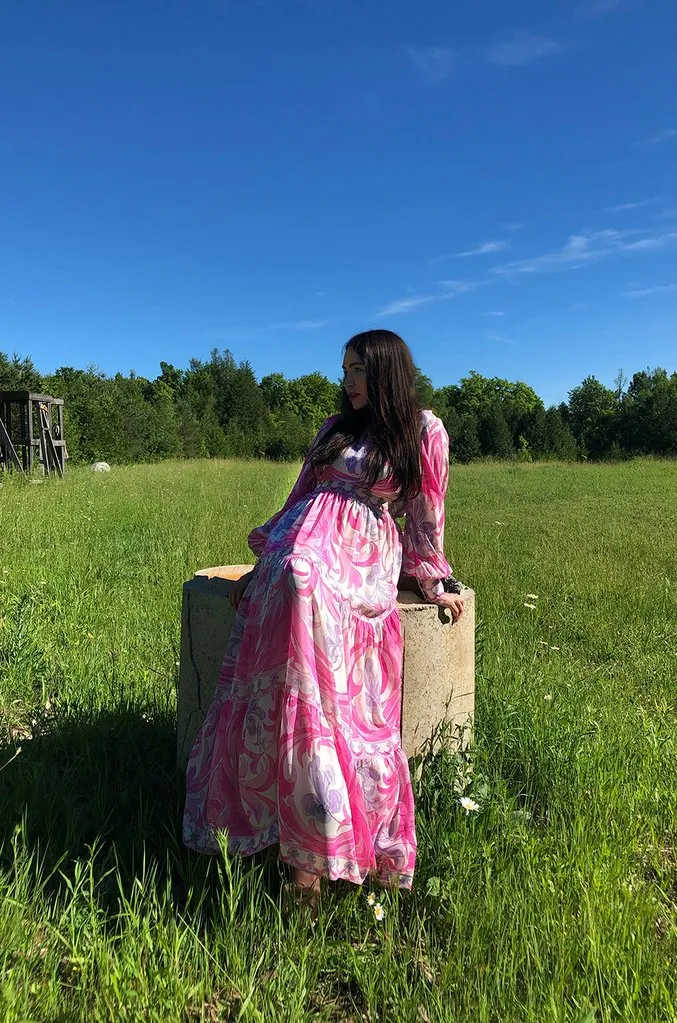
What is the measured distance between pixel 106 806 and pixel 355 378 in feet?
5.64

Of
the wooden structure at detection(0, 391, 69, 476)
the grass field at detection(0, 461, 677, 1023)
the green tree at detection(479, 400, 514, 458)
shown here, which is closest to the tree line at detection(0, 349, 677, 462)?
the green tree at detection(479, 400, 514, 458)

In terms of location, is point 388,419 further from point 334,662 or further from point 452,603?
point 334,662

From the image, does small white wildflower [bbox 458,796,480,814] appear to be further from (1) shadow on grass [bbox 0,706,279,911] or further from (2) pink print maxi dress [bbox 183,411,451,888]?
(1) shadow on grass [bbox 0,706,279,911]

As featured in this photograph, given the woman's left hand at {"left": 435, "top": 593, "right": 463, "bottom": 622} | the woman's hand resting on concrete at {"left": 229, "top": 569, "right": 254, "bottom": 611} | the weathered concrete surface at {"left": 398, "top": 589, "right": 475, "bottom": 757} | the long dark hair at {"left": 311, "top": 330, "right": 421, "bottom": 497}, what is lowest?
the weathered concrete surface at {"left": 398, "top": 589, "right": 475, "bottom": 757}

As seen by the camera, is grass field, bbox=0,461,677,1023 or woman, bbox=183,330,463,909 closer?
grass field, bbox=0,461,677,1023

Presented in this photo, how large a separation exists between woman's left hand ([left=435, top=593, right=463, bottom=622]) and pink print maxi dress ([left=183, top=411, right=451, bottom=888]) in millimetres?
227

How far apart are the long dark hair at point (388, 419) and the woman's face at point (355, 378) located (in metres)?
0.02

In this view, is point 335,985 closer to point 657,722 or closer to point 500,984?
point 500,984

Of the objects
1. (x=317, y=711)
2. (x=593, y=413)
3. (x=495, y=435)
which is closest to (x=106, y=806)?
(x=317, y=711)

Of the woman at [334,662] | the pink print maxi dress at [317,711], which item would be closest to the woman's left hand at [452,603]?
the woman at [334,662]

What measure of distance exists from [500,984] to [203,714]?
4.18ft

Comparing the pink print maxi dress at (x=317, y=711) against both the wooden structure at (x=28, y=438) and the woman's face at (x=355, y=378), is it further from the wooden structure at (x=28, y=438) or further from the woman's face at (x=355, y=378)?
the wooden structure at (x=28, y=438)

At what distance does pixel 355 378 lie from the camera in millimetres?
2273

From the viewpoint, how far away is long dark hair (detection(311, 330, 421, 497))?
2205 mm
